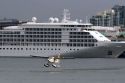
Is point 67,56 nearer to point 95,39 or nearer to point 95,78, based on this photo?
point 95,39

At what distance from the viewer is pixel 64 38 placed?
11262 cm

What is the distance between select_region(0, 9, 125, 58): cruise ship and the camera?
4365 inches

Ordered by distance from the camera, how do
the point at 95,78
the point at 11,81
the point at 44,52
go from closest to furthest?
1. the point at 11,81
2. the point at 95,78
3. the point at 44,52

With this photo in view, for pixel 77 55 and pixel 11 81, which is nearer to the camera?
pixel 11 81

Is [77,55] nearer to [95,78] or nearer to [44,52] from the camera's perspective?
A: [44,52]

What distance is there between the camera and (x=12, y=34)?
114938mm

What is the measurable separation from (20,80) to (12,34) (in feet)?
223

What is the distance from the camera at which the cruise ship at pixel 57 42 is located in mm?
110875

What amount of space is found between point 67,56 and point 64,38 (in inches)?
154

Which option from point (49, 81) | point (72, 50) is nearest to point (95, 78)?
point (49, 81)

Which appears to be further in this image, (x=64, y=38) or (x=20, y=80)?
(x=64, y=38)

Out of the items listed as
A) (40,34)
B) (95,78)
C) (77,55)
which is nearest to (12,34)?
(40,34)

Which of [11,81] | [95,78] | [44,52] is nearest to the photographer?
[11,81]

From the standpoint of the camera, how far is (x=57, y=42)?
11238cm
